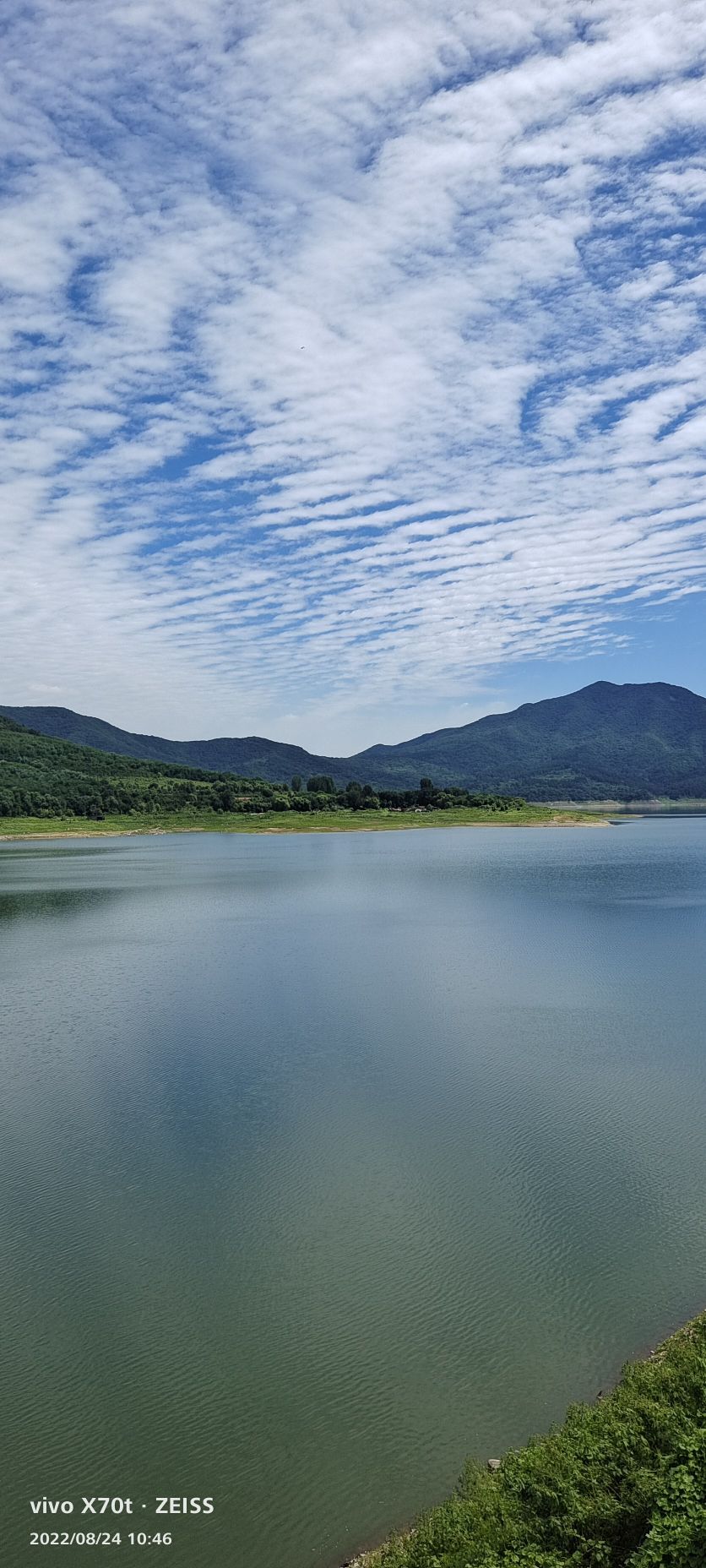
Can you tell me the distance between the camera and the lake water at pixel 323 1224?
1048cm

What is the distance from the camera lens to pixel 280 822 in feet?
538

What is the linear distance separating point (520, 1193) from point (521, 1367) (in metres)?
5.28

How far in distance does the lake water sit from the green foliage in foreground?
1.05 metres

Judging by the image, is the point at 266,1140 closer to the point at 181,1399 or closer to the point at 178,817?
the point at 181,1399

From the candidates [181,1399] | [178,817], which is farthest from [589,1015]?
[178,817]

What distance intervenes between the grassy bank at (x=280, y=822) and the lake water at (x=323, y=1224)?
399 feet

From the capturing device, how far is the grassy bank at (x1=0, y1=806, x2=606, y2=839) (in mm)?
159000

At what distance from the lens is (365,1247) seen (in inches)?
593

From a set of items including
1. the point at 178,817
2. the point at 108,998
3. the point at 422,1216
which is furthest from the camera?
the point at 178,817
